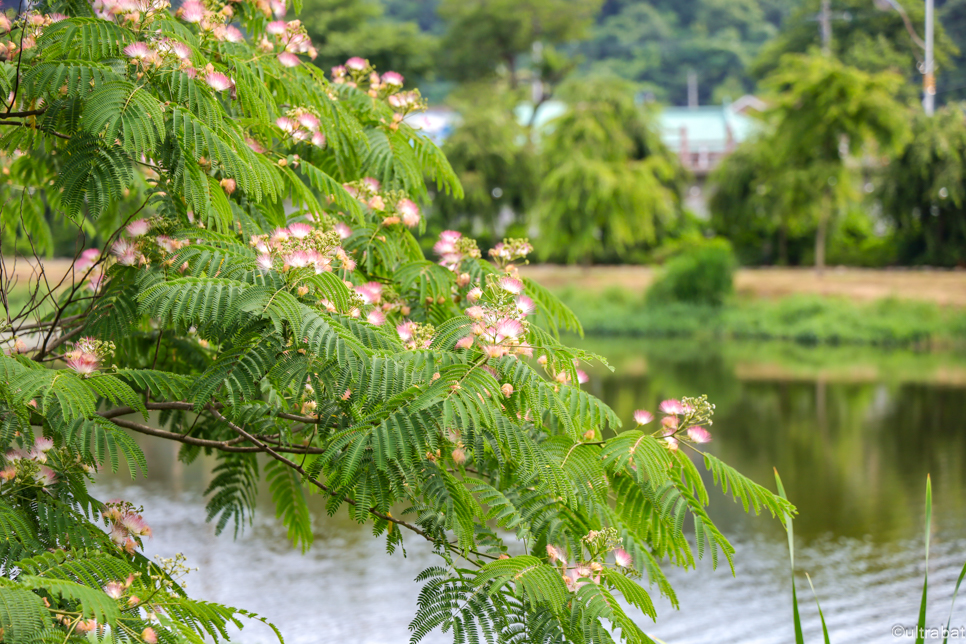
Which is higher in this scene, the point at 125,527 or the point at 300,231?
the point at 300,231

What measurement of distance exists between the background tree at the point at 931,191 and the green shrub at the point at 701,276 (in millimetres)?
5712

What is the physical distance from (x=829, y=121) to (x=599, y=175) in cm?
625

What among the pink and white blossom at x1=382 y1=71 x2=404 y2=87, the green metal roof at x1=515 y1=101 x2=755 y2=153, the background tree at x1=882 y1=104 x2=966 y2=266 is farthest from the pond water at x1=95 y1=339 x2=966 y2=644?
the green metal roof at x1=515 y1=101 x2=755 y2=153

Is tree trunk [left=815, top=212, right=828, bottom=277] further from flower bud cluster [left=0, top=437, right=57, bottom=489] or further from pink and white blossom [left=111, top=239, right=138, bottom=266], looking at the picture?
flower bud cluster [left=0, top=437, right=57, bottom=489]

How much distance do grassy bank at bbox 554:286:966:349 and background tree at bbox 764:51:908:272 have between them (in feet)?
9.35

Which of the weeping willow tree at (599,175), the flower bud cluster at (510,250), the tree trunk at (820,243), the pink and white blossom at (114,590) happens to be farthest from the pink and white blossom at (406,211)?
the tree trunk at (820,243)

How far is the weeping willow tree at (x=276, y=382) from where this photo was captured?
7.42 ft

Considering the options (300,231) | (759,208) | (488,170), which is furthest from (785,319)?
(300,231)

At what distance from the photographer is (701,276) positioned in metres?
24.5

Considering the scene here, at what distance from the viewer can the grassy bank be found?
71.3 feet

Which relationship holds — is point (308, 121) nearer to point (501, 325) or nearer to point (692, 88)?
point (501, 325)

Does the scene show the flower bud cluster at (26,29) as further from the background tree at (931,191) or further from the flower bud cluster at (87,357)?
the background tree at (931,191)

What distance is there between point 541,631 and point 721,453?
31.6 ft

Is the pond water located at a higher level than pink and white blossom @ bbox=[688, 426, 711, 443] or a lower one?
lower
